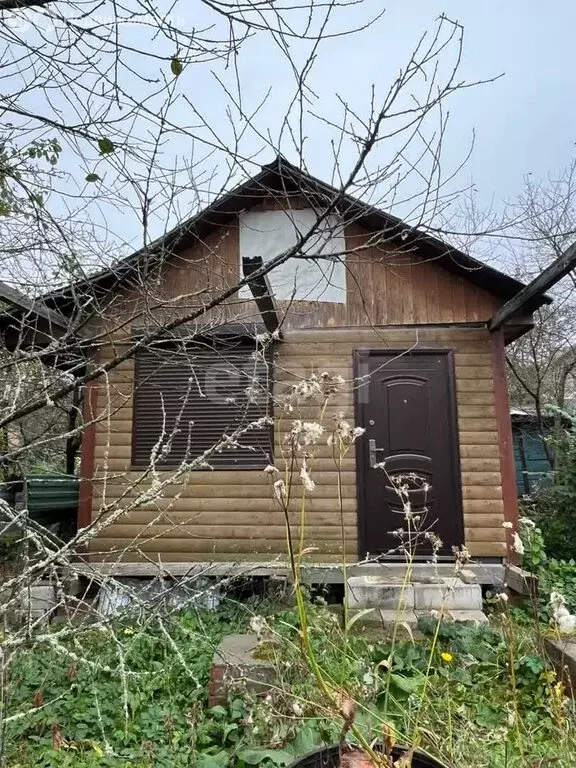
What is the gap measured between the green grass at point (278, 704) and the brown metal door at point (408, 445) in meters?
1.63

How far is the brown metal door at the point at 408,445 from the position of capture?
5309 millimetres

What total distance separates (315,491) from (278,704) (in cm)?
296

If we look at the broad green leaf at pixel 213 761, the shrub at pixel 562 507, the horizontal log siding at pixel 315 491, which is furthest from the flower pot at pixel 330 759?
the shrub at pixel 562 507

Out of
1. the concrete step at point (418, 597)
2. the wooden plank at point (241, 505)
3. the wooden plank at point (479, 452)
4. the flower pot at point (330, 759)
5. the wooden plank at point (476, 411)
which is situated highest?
the wooden plank at point (476, 411)

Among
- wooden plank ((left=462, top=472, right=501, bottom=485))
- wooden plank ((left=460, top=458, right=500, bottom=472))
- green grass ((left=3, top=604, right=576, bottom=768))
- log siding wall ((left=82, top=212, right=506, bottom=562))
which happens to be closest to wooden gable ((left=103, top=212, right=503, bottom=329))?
log siding wall ((left=82, top=212, right=506, bottom=562))

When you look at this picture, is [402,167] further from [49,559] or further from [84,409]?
[84,409]

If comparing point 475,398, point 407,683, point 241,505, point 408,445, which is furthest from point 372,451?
point 407,683

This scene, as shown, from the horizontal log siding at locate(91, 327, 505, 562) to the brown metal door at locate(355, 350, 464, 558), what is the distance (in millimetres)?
106

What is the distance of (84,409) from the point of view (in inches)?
218

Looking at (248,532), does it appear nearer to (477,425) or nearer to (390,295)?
(477,425)

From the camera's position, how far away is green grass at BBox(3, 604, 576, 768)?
2223 mm

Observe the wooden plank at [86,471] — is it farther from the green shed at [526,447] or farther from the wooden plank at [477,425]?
the green shed at [526,447]

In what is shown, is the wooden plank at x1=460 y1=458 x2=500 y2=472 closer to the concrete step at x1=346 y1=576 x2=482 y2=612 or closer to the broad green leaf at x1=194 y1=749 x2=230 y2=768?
the concrete step at x1=346 y1=576 x2=482 y2=612

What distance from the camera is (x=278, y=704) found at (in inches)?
98.3
